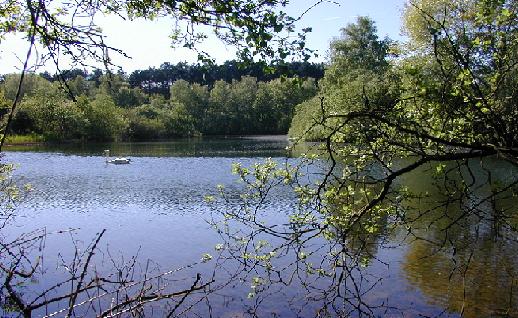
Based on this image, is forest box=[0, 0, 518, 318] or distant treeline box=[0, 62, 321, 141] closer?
forest box=[0, 0, 518, 318]

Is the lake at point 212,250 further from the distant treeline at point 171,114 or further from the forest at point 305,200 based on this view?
the distant treeline at point 171,114

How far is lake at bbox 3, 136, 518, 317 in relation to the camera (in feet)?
31.0

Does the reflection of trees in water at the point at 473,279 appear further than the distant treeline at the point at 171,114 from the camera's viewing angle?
No

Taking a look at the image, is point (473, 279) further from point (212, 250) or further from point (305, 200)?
point (305, 200)

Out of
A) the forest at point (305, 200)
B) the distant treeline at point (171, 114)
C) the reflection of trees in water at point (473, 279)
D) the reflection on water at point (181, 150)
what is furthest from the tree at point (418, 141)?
→ the distant treeline at point (171, 114)

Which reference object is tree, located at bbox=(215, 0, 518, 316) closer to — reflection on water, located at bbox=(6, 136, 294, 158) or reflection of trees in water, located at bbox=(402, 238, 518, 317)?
reflection of trees in water, located at bbox=(402, 238, 518, 317)

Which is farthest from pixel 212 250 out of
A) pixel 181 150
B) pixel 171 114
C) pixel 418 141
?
pixel 171 114

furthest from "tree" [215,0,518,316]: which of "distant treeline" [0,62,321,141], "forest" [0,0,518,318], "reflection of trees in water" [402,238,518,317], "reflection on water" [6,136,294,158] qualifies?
"distant treeline" [0,62,321,141]

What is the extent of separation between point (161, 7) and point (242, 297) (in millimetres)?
7418

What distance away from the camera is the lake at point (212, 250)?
9.46 m

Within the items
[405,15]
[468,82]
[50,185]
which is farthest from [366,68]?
[468,82]

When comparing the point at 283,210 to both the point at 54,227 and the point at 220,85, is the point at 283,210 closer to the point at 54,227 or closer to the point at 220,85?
the point at 54,227

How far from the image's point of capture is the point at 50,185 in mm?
26094

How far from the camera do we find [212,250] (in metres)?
13.5
